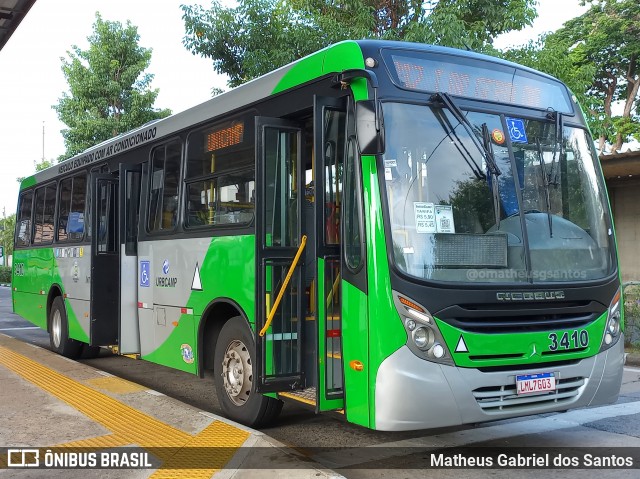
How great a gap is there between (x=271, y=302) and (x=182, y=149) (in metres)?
2.64

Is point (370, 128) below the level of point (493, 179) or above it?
above

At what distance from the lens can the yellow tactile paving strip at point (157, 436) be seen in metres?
4.78

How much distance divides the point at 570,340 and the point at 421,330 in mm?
1290

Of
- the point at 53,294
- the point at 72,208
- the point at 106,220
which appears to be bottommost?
the point at 53,294

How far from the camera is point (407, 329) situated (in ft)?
15.3

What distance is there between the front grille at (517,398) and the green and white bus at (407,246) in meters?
0.02

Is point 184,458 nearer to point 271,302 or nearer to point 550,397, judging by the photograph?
point 271,302

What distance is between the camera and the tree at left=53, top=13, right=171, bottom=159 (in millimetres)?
21906

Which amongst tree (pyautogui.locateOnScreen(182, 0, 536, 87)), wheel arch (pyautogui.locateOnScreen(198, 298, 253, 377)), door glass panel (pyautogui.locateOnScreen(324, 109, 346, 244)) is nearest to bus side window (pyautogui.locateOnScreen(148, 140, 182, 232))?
wheel arch (pyautogui.locateOnScreen(198, 298, 253, 377))

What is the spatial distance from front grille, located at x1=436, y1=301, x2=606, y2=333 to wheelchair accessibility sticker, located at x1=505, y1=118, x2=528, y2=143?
134 cm

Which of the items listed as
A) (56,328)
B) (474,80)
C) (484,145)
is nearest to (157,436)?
(484,145)

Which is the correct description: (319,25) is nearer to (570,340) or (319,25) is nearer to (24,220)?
(24,220)

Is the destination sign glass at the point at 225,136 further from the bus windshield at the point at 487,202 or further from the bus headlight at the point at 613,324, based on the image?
the bus headlight at the point at 613,324

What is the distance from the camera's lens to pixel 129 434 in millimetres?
5523
